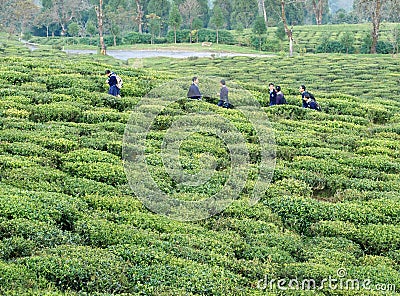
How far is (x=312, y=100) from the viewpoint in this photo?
20.6 meters

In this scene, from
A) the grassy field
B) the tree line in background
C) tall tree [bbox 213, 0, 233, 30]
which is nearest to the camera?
the grassy field

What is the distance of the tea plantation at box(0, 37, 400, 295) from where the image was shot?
26.6ft

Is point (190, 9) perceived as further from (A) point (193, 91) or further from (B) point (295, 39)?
(A) point (193, 91)

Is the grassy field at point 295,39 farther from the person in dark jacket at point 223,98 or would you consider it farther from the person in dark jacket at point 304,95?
the person in dark jacket at point 223,98

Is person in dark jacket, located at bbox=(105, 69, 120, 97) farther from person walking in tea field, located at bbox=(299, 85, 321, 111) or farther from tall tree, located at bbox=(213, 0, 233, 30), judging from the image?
tall tree, located at bbox=(213, 0, 233, 30)

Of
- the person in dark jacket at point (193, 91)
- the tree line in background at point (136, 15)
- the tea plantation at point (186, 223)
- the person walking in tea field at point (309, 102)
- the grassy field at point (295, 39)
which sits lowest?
the tea plantation at point (186, 223)

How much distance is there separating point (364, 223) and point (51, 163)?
24.7 ft

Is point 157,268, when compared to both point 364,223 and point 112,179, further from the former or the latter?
point 364,223

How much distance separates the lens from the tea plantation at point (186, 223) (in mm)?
8109

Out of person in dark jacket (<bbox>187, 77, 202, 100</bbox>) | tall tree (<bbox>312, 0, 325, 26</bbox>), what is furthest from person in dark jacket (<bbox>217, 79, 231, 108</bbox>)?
tall tree (<bbox>312, 0, 325, 26</bbox>)

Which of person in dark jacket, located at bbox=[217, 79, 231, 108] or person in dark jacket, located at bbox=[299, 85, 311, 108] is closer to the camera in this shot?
person in dark jacket, located at bbox=[217, 79, 231, 108]

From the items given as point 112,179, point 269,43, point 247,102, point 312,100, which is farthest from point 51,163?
point 269,43

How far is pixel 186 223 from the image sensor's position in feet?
33.7

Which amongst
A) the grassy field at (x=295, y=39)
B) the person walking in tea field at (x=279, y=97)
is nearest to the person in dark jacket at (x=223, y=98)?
the person walking in tea field at (x=279, y=97)
